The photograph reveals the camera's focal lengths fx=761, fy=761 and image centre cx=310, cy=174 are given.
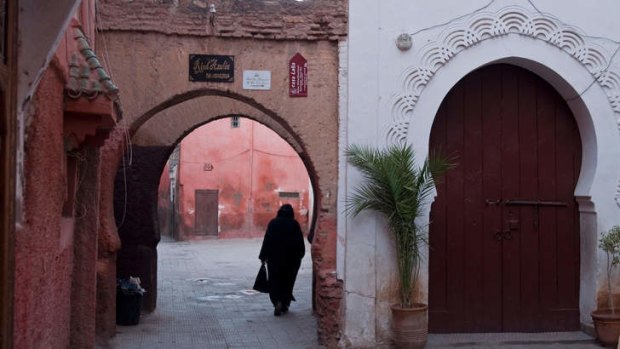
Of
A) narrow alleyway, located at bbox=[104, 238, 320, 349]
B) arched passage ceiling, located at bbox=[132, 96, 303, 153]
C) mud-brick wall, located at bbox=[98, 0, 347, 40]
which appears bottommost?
narrow alleyway, located at bbox=[104, 238, 320, 349]

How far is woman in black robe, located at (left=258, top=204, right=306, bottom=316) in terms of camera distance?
34.1ft

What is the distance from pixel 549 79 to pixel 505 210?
1467 millimetres

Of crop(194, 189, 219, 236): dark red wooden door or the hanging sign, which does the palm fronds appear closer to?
the hanging sign

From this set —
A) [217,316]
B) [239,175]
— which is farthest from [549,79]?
[239,175]

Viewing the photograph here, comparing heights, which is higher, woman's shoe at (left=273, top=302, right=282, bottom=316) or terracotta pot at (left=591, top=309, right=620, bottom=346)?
terracotta pot at (left=591, top=309, right=620, bottom=346)

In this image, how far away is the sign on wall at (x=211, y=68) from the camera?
7.41 m

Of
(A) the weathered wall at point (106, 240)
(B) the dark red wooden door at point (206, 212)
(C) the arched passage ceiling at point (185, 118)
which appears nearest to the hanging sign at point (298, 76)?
(A) the weathered wall at point (106, 240)

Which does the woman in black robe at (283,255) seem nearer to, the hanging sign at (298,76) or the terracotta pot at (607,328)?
the hanging sign at (298,76)

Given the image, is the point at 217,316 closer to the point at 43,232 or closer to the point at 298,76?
the point at 298,76

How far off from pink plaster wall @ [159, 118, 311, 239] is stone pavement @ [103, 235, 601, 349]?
41.9 feet

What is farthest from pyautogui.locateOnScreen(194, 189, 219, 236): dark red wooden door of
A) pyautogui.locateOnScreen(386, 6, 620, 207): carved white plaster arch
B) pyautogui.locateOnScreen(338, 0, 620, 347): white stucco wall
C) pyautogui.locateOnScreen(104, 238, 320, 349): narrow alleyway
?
pyautogui.locateOnScreen(386, 6, 620, 207): carved white plaster arch

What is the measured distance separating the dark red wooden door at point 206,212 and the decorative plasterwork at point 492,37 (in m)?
21.5

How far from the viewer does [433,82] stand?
762 centimetres

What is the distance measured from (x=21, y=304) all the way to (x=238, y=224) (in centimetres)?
2482
